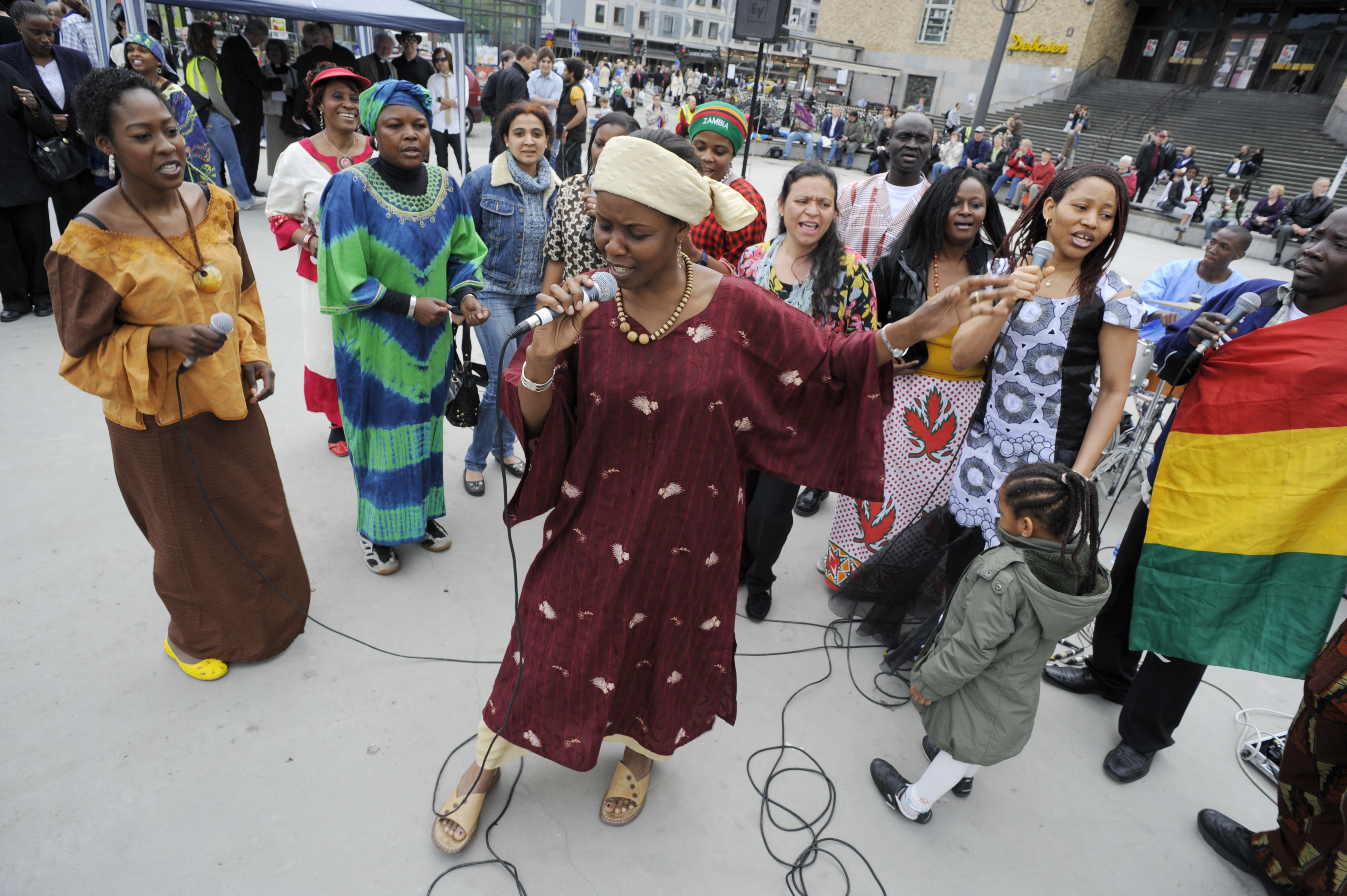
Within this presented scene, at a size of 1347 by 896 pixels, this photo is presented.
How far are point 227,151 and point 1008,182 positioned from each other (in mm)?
16519

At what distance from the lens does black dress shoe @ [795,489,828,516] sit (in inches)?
164

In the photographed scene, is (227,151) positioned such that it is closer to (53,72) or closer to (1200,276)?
(53,72)

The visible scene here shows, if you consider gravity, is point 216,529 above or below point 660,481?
below

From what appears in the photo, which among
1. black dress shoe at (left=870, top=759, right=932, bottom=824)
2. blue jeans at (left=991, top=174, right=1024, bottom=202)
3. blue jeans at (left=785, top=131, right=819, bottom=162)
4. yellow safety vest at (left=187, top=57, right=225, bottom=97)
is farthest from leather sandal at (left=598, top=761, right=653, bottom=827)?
blue jeans at (left=785, top=131, right=819, bottom=162)

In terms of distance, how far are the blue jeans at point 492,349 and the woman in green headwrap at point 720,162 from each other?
3.01 ft

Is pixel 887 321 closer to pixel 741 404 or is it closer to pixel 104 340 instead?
pixel 741 404

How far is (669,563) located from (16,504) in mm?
3257

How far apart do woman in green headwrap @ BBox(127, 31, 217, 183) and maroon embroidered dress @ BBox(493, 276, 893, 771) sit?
16.9 ft

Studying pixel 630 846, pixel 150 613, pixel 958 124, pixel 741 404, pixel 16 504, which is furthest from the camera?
pixel 958 124

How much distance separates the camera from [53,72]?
5.12m

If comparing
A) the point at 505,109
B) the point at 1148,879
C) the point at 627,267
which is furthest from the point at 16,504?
the point at 1148,879

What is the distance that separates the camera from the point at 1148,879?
7.49 ft

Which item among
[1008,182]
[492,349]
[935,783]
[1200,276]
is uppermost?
[1200,276]

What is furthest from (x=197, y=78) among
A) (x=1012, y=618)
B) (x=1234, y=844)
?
(x=1234, y=844)
